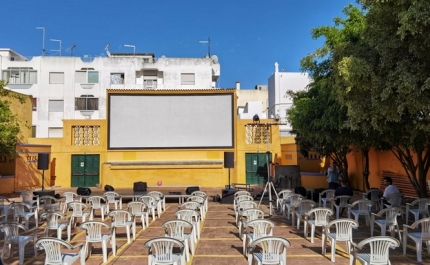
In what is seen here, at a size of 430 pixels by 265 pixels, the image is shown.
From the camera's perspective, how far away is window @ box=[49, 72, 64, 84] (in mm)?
33969

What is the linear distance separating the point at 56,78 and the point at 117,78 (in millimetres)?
5559

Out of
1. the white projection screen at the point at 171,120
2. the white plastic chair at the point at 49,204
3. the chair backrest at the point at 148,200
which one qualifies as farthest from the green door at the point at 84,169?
the chair backrest at the point at 148,200

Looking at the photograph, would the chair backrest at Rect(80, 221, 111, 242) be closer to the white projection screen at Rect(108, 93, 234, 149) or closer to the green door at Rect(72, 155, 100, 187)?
the white projection screen at Rect(108, 93, 234, 149)

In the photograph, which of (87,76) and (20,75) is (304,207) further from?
(20,75)

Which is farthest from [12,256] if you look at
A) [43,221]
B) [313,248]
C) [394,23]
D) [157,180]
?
[157,180]

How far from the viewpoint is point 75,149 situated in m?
23.2

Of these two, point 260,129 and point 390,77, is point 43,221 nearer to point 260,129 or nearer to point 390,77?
point 390,77

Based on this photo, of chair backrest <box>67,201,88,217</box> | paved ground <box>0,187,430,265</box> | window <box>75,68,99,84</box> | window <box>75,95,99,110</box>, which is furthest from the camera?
window <box>75,68,99,84</box>

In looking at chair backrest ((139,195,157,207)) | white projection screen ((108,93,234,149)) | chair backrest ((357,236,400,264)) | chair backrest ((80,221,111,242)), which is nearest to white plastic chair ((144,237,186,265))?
chair backrest ((80,221,111,242))

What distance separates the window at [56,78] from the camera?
34.0m

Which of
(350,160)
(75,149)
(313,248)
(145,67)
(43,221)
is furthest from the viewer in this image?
(145,67)

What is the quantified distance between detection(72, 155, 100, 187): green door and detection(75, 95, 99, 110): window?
11.7m

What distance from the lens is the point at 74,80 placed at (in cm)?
3416

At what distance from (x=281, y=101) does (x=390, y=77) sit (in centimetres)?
3117
